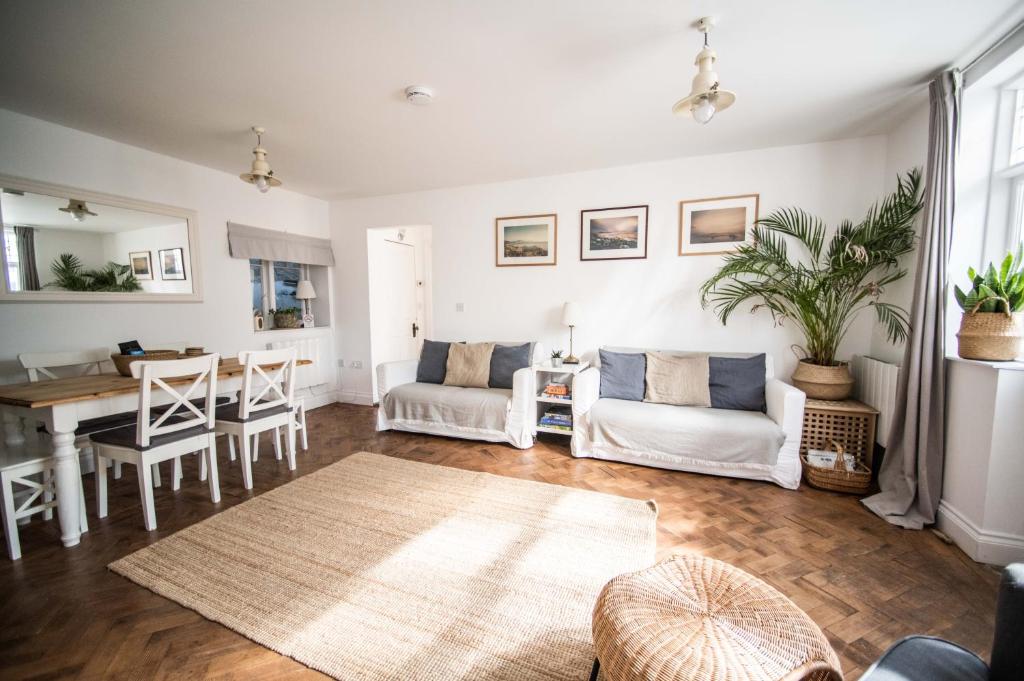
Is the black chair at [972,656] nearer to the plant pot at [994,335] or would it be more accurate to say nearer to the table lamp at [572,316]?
the plant pot at [994,335]

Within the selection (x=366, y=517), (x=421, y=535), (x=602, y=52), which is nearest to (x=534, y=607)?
(x=421, y=535)

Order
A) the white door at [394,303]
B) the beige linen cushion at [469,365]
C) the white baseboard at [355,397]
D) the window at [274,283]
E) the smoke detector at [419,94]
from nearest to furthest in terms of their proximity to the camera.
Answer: the smoke detector at [419,94], the beige linen cushion at [469,365], the window at [274,283], the white baseboard at [355,397], the white door at [394,303]

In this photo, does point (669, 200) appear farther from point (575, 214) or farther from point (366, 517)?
point (366, 517)

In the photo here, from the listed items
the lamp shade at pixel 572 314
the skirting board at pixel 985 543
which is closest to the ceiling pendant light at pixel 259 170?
the lamp shade at pixel 572 314

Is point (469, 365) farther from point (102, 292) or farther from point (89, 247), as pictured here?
point (89, 247)

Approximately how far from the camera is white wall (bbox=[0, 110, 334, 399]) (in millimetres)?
2689

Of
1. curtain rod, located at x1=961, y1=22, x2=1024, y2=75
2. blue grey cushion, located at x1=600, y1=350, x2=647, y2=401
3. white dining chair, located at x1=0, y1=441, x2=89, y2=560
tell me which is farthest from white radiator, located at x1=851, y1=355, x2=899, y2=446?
white dining chair, located at x1=0, y1=441, x2=89, y2=560

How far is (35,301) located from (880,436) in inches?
228

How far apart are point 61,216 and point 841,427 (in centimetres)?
566

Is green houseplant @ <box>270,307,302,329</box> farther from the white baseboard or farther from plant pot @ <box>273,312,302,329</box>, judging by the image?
the white baseboard

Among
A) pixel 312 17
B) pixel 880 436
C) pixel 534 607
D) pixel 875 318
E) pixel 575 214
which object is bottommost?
pixel 534 607

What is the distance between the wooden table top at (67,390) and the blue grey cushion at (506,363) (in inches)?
88.3

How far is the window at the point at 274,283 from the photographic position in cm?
431

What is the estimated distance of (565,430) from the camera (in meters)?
3.42
